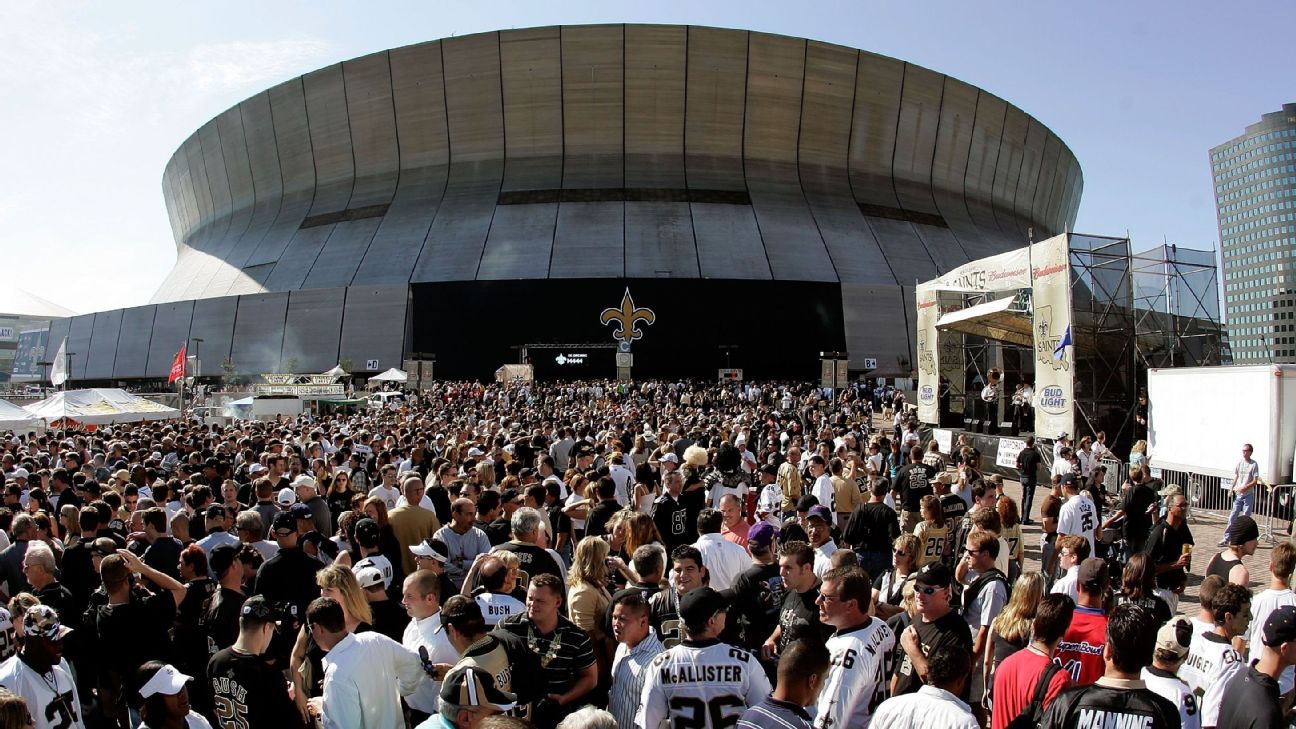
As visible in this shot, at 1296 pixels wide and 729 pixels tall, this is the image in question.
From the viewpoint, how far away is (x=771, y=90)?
46531 mm

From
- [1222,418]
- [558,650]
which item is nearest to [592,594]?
[558,650]

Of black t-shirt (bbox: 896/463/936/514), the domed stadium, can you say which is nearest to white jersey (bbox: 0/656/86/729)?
black t-shirt (bbox: 896/463/936/514)

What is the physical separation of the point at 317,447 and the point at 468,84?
38.4 m

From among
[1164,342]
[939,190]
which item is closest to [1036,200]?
[939,190]

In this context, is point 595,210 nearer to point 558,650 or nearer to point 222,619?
point 222,619

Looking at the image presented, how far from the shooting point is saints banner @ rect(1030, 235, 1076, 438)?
1681cm

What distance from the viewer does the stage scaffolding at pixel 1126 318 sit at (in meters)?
17.8

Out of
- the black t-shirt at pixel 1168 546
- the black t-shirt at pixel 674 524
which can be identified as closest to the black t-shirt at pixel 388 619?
the black t-shirt at pixel 674 524

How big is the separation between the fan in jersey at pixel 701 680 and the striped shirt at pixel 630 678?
0.26m

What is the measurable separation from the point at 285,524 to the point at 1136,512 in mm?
8244

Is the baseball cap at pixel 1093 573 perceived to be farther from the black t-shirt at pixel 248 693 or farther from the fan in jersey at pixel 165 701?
the fan in jersey at pixel 165 701

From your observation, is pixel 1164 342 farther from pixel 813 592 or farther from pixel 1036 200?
pixel 1036 200

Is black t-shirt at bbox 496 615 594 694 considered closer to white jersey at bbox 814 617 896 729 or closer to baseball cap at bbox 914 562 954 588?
white jersey at bbox 814 617 896 729

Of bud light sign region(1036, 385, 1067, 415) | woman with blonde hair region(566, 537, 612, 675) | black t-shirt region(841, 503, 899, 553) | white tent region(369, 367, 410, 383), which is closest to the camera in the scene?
woman with blonde hair region(566, 537, 612, 675)
